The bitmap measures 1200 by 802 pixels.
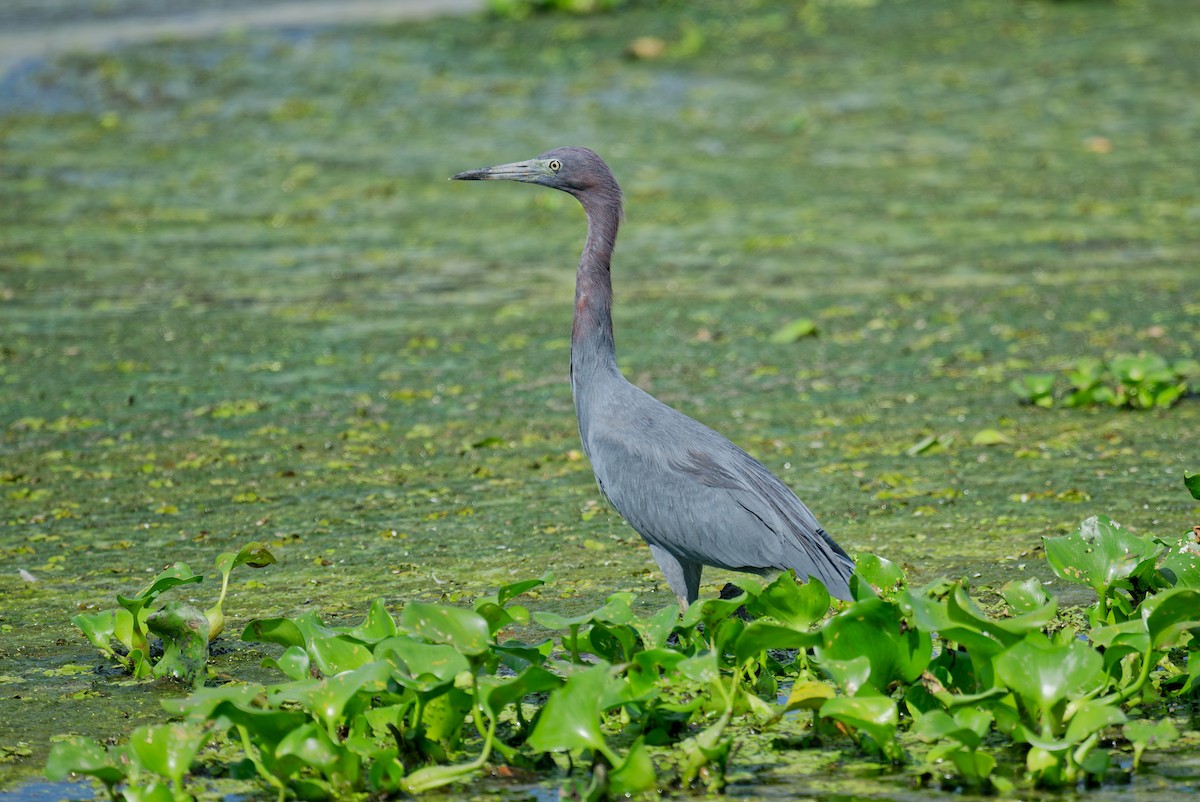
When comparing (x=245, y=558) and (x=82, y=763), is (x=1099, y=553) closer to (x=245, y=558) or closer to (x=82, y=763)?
(x=245, y=558)

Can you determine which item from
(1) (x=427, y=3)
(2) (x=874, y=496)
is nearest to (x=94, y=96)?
(1) (x=427, y=3)

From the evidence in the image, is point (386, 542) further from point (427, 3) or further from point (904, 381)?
point (427, 3)

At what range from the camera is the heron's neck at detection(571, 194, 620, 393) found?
554 centimetres

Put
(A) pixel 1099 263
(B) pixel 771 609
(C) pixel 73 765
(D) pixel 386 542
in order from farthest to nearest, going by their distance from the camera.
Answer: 1. (A) pixel 1099 263
2. (D) pixel 386 542
3. (B) pixel 771 609
4. (C) pixel 73 765

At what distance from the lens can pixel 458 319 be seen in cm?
973

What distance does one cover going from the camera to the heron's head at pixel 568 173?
5824 millimetres

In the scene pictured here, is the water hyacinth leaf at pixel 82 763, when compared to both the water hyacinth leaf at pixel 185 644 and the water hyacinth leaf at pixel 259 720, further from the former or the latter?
the water hyacinth leaf at pixel 185 644

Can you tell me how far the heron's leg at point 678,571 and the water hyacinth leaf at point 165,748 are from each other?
5.77 feet

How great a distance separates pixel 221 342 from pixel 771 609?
5601mm

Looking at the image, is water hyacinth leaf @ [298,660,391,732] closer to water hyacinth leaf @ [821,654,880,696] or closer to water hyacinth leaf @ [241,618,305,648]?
water hyacinth leaf @ [241,618,305,648]

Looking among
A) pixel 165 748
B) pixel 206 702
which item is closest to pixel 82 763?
pixel 165 748

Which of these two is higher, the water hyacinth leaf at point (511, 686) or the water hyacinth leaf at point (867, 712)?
the water hyacinth leaf at point (511, 686)

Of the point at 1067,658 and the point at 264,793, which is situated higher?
the point at 1067,658

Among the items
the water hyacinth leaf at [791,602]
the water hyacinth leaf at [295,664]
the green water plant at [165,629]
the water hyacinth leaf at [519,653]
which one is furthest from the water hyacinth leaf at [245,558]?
the water hyacinth leaf at [791,602]
